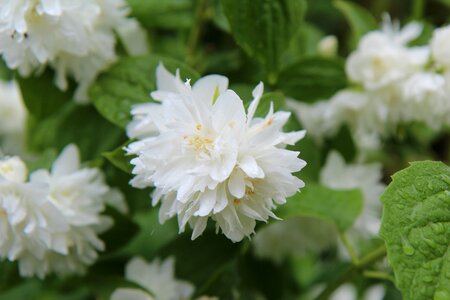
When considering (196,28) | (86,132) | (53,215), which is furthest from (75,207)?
(196,28)

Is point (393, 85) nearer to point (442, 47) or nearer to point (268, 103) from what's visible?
point (442, 47)

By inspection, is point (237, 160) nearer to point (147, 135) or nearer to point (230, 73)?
point (147, 135)

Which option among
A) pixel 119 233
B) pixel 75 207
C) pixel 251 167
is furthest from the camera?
pixel 119 233

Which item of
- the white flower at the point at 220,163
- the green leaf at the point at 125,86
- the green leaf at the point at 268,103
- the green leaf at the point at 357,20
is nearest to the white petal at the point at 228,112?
the white flower at the point at 220,163

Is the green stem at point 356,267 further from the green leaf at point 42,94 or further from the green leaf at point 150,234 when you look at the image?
the green leaf at point 42,94

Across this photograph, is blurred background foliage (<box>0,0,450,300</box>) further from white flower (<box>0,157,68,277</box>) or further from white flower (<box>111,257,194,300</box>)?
white flower (<box>0,157,68,277</box>)

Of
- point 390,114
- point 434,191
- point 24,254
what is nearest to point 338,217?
point 390,114
